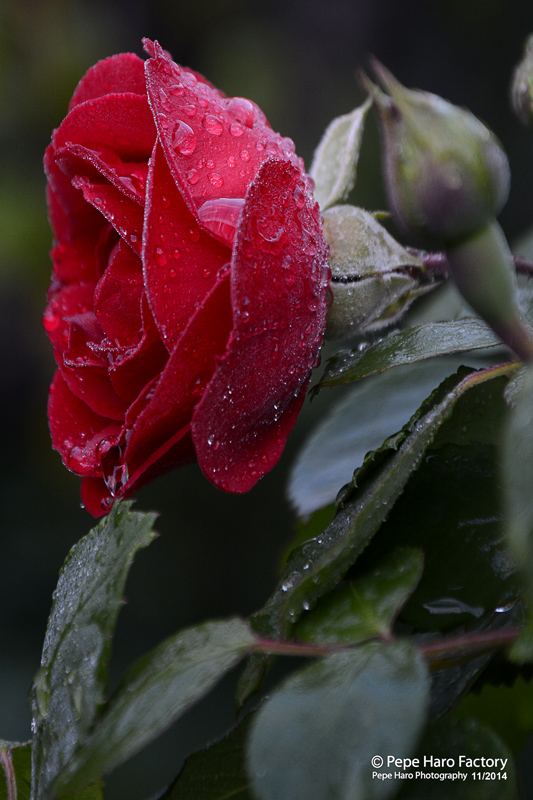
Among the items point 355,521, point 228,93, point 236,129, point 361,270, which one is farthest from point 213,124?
point 228,93

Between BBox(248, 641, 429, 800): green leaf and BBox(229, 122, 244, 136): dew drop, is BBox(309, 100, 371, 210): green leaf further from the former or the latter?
BBox(248, 641, 429, 800): green leaf

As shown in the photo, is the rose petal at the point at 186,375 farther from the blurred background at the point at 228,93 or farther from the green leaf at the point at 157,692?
the blurred background at the point at 228,93

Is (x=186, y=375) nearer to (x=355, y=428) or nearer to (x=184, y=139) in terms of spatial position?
(x=184, y=139)

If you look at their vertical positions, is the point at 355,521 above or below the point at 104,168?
below

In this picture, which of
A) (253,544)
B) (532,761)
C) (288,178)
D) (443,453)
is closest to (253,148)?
(288,178)

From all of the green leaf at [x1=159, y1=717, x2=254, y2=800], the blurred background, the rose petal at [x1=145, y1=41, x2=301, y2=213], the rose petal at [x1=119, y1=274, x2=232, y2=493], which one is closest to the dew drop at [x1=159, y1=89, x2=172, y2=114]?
the rose petal at [x1=145, y1=41, x2=301, y2=213]

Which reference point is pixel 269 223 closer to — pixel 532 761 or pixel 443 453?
pixel 443 453

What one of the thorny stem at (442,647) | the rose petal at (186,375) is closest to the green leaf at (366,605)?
the thorny stem at (442,647)
